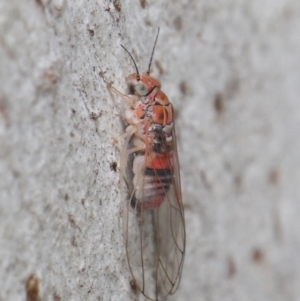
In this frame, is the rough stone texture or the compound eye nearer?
the rough stone texture

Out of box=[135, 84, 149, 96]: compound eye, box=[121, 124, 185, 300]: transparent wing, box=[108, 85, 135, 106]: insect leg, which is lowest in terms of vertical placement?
box=[121, 124, 185, 300]: transparent wing

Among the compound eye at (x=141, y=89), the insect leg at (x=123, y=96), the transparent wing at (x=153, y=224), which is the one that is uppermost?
the compound eye at (x=141, y=89)

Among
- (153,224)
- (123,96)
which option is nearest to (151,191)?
(153,224)

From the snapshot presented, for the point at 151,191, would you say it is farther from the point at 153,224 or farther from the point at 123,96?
the point at 123,96

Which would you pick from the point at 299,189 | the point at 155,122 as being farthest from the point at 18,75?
the point at 299,189

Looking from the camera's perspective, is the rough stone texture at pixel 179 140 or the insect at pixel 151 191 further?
the insect at pixel 151 191

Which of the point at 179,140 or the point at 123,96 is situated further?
the point at 179,140

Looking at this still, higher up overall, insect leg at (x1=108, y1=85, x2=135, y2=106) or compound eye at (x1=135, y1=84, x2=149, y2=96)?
compound eye at (x1=135, y1=84, x2=149, y2=96)
